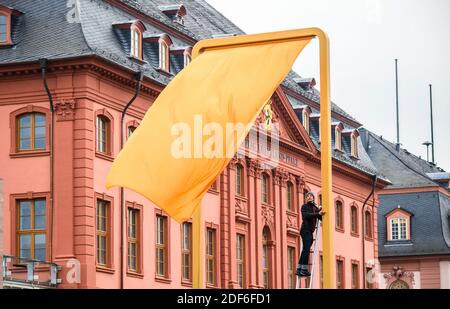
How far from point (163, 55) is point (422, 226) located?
41.2 metres

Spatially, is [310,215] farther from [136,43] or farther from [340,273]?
[340,273]

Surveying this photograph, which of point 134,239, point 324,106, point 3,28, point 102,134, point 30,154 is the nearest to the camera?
point 324,106

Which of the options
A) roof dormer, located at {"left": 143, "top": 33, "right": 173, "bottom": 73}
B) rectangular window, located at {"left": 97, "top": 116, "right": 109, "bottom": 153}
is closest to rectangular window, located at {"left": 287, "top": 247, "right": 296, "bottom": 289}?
roof dormer, located at {"left": 143, "top": 33, "right": 173, "bottom": 73}

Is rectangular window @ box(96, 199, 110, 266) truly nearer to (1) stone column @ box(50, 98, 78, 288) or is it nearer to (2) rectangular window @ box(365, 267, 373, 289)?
(1) stone column @ box(50, 98, 78, 288)

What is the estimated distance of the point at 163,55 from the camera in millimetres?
55219

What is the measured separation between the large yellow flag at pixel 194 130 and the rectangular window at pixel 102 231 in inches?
1193

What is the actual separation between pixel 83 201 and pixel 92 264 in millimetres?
2170

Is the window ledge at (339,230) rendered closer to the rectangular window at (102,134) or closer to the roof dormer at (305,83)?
the roof dormer at (305,83)

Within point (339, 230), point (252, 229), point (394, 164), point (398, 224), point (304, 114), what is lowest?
point (252, 229)

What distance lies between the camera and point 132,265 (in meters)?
51.9

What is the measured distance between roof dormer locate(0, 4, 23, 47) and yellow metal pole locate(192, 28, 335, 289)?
31.0 meters

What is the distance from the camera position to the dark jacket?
70.8ft

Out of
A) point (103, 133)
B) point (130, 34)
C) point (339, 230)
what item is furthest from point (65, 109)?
point (339, 230)
